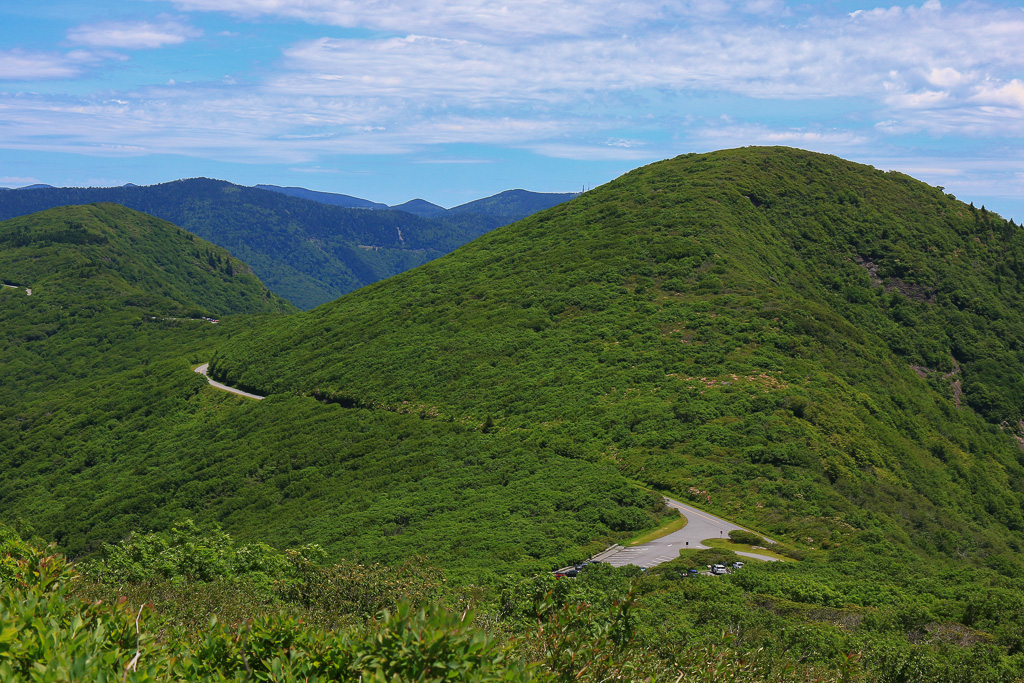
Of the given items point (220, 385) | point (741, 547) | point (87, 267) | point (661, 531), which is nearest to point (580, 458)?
point (661, 531)

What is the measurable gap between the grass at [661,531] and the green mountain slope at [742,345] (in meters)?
2.82

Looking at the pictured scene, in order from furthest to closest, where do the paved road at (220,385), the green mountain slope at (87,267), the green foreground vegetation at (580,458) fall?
the green mountain slope at (87,267) < the paved road at (220,385) < the green foreground vegetation at (580,458)

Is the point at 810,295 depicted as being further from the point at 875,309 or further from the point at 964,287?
the point at 964,287

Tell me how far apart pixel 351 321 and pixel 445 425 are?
38091 millimetres

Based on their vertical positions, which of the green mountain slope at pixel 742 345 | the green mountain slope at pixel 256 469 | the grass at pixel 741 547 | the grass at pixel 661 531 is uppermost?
the green mountain slope at pixel 742 345

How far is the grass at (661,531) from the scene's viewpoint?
1431 inches

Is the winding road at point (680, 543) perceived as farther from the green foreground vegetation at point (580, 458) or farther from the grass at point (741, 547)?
the green foreground vegetation at point (580, 458)

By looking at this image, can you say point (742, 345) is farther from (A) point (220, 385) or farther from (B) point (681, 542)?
(A) point (220, 385)

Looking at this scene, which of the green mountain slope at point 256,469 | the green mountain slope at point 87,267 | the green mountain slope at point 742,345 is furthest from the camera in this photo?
the green mountain slope at point 87,267

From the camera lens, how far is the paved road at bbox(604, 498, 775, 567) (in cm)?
3362

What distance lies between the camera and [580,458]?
1955 inches

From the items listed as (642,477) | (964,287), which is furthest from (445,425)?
(964,287)

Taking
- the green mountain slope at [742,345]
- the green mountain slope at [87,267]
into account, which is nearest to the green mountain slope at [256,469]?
the green mountain slope at [742,345]

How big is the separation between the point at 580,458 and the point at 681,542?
581 inches
